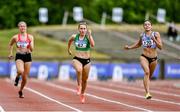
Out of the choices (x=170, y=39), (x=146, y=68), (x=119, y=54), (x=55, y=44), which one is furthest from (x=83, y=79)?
(x=170, y=39)

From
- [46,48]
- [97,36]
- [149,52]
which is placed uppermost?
[149,52]

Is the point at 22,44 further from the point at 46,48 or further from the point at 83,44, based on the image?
the point at 46,48

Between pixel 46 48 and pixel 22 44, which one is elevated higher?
pixel 22 44

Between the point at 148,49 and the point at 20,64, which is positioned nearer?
the point at 148,49

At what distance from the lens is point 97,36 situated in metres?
67.7

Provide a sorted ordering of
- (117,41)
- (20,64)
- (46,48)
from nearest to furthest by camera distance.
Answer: (20,64) < (46,48) < (117,41)

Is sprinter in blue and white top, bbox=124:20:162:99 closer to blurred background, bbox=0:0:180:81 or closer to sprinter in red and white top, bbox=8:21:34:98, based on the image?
sprinter in red and white top, bbox=8:21:34:98

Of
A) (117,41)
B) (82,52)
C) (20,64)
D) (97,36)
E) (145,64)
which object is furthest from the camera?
(97,36)

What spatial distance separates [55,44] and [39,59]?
44.3 ft

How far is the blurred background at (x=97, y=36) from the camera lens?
4709cm

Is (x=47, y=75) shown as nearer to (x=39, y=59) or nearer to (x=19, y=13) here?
(x=39, y=59)

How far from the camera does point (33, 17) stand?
315ft

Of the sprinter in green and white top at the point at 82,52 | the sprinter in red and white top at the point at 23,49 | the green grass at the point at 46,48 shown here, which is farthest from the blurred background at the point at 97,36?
the sprinter in green and white top at the point at 82,52

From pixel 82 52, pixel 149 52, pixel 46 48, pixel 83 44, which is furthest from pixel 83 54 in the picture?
pixel 46 48
